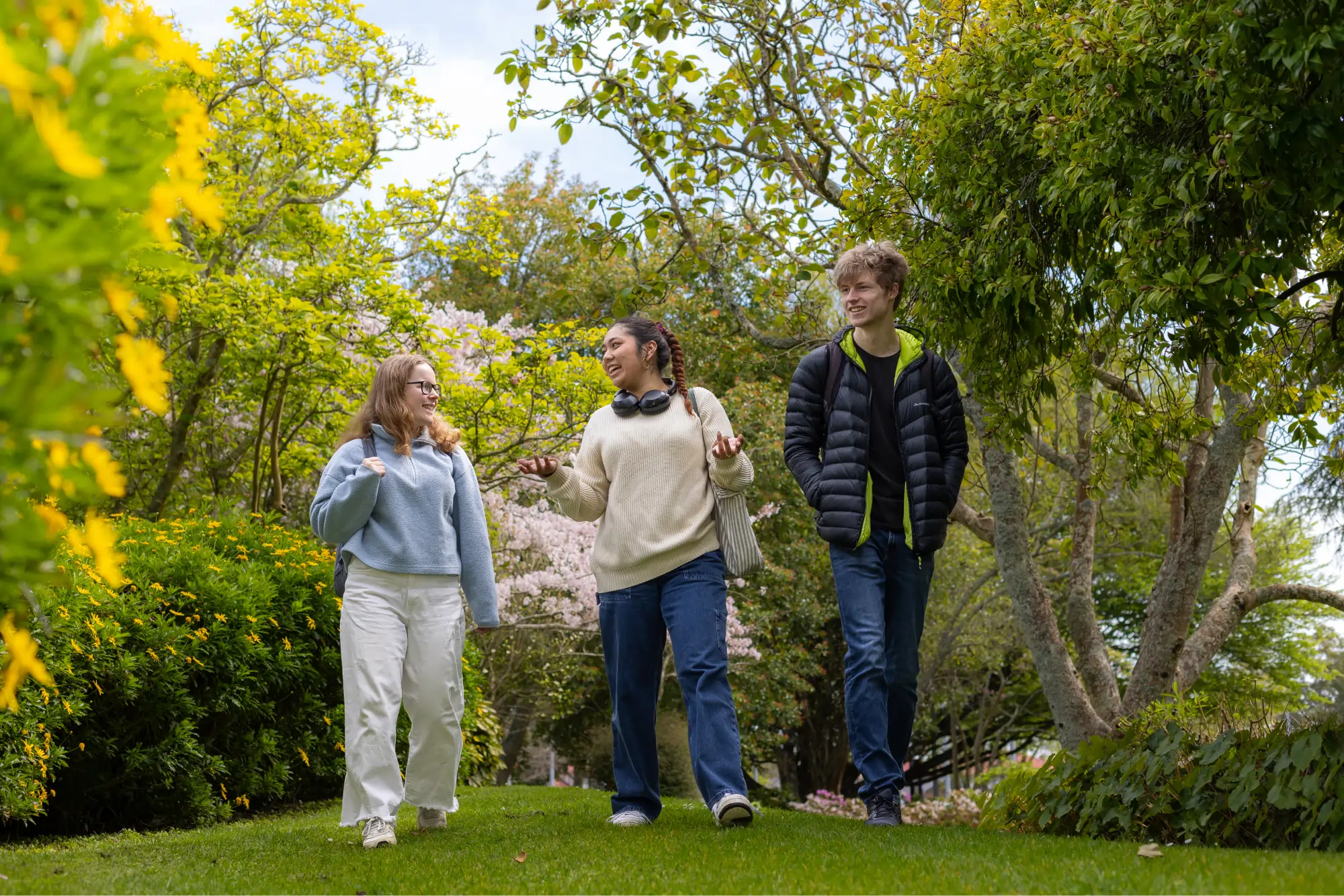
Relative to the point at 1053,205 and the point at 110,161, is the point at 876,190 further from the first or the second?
the point at 110,161

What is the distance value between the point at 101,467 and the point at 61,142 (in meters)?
0.46

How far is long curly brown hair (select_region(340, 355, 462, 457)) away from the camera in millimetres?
5051

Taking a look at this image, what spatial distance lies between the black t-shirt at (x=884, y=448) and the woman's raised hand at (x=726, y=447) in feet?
2.37

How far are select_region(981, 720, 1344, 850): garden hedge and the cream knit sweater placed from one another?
1924mm

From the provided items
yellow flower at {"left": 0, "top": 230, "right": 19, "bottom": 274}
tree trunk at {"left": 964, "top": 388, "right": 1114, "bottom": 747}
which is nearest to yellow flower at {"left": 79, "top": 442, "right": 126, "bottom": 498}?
yellow flower at {"left": 0, "top": 230, "right": 19, "bottom": 274}

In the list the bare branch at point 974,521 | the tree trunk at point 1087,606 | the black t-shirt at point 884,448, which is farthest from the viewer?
the bare branch at point 974,521

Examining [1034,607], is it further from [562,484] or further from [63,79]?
[63,79]

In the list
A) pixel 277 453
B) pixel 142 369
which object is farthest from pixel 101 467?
pixel 277 453

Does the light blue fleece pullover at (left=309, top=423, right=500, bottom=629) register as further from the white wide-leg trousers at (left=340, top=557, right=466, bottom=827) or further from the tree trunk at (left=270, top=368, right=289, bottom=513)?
the tree trunk at (left=270, top=368, right=289, bottom=513)

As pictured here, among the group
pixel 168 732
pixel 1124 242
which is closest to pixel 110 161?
pixel 1124 242

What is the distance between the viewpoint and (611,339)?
5.16 meters

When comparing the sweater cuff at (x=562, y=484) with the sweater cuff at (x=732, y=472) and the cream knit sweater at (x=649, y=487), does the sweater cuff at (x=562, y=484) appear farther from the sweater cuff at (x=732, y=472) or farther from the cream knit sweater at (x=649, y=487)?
the sweater cuff at (x=732, y=472)

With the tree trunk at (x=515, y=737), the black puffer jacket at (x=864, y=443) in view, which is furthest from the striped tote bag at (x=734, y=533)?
the tree trunk at (x=515, y=737)

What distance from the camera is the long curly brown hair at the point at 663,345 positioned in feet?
17.0
